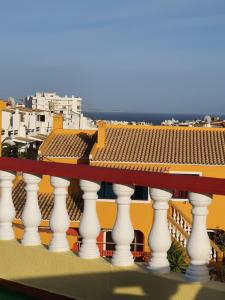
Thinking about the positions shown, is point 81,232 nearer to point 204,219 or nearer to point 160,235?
point 160,235

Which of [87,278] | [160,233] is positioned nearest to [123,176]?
[160,233]

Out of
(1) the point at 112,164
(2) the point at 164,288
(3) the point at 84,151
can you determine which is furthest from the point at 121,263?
(3) the point at 84,151

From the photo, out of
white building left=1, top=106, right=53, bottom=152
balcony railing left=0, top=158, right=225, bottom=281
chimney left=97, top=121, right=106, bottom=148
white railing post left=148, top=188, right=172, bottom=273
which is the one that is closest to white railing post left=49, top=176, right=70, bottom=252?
balcony railing left=0, top=158, right=225, bottom=281

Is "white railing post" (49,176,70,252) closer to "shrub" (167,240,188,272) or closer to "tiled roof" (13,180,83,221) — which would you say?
"tiled roof" (13,180,83,221)

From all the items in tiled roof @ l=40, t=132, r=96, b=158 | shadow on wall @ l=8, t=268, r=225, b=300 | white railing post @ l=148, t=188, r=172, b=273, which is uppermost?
white railing post @ l=148, t=188, r=172, b=273

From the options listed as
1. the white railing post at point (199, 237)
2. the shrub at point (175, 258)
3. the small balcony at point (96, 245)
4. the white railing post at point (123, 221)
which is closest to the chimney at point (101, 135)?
the shrub at point (175, 258)

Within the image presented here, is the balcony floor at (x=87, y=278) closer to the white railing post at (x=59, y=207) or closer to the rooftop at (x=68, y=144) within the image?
the white railing post at (x=59, y=207)

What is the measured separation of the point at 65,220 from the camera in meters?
3.34

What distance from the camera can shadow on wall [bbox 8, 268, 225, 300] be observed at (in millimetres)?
2812

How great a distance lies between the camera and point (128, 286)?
308 centimetres

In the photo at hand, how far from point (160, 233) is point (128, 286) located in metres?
0.40

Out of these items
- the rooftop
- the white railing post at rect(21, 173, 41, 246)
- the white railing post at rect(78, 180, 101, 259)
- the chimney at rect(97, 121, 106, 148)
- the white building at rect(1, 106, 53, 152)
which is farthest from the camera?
the white building at rect(1, 106, 53, 152)

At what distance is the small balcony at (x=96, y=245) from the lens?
2.78 metres

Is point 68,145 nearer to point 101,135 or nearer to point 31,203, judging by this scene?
point 101,135
